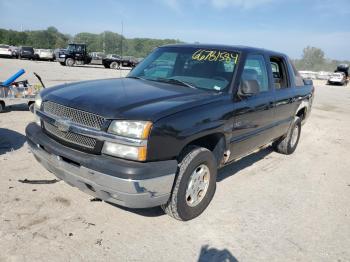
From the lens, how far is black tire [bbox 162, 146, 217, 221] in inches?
130

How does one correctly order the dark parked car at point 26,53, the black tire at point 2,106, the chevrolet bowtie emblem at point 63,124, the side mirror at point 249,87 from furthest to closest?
the dark parked car at point 26,53, the black tire at point 2,106, the side mirror at point 249,87, the chevrolet bowtie emblem at point 63,124

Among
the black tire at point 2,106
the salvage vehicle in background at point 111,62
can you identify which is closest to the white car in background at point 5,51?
the salvage vehicle in background at point 111,62

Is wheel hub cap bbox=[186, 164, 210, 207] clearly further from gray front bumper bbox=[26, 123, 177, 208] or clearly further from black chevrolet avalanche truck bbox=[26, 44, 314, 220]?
gray front bumper bbox=[26, 123, 177, 208]

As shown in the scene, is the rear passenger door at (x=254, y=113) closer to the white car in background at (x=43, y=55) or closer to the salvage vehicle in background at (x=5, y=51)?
the salvage vehicle in background at (x=5, y=51)

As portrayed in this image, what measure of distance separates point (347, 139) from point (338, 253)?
5820 millimetres

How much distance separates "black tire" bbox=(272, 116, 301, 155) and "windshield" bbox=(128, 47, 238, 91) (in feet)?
8.16

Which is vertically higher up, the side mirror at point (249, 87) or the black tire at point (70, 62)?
the side mirror at point (249, 87)

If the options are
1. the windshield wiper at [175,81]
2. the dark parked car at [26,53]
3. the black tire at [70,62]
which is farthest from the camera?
the dark parked car at [26,53]

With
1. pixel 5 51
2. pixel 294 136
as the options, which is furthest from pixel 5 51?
pixel 294 136

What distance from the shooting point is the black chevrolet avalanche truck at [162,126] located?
9.65 feet

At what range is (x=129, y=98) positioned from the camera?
3336mm

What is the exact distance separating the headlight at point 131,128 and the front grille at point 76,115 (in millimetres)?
134

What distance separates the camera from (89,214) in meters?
3.57

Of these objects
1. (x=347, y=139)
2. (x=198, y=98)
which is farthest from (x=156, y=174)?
(x=347, y=139)
